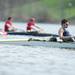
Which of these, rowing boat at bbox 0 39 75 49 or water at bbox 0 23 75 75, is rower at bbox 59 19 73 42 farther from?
water at bbox 0 23 75 75

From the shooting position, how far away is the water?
13.1m

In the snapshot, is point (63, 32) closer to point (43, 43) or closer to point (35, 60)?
point (43, 43)

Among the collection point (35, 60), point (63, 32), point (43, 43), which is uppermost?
point (63, 32)

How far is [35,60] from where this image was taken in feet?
51.2

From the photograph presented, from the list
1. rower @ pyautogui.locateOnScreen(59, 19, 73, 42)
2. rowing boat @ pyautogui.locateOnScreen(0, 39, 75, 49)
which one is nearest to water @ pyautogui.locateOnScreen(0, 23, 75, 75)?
rowing boat @ pyautogui.locateOnScreen(0, 39, 75, 49)

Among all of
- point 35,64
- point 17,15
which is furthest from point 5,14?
point 35,64

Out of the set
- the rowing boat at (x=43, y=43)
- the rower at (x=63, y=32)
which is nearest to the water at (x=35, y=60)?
the rowing boat at (x=43, y=43)

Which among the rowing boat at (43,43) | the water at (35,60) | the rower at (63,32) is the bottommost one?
the water at (35,60)

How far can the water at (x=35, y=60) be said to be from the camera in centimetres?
1314

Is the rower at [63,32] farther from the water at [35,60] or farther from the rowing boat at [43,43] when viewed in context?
the water at [35,60]

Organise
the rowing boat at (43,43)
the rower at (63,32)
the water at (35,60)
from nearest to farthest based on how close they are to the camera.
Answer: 1. the water at (35,60)
2. the rowing boat at (43,43)
3. the rower at (63,32)

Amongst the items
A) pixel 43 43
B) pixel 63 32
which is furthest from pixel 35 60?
pixel 63 32

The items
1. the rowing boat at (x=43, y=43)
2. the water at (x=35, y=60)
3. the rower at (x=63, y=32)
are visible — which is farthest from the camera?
the rower at (x=63, y=32)

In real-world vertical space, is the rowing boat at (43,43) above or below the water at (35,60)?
above
